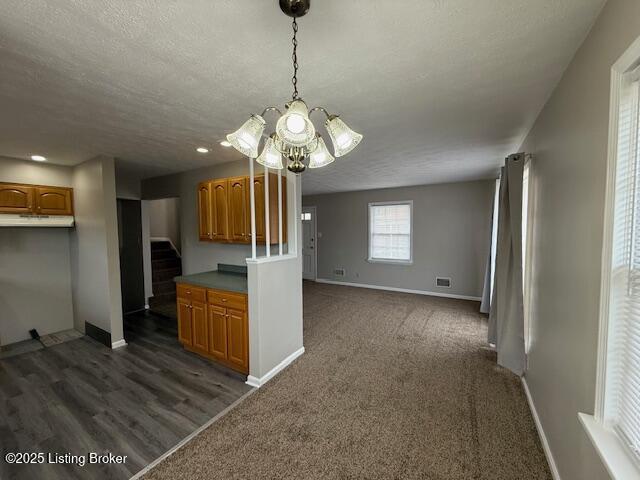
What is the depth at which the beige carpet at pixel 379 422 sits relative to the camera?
1566 mm

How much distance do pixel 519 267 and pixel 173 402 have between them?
337cm

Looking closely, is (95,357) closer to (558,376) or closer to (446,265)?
(558,376)

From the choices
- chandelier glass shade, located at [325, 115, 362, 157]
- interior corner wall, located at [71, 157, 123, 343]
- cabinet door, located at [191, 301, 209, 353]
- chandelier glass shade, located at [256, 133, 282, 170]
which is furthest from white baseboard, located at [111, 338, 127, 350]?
chandelier glass shade, located at [325, 115, 362, 157]

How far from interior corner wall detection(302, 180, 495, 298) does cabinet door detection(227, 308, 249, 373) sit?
13.7ft

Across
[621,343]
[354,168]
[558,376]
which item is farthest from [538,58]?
[354,168]

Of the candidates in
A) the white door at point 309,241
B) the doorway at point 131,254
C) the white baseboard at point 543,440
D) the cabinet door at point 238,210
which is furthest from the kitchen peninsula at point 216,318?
the white door at point 309,241

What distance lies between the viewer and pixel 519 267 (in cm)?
236

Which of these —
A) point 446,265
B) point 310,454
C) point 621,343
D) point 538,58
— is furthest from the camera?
point 446,265

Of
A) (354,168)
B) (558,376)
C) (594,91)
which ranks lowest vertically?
(558,376)

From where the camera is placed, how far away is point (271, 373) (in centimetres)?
252

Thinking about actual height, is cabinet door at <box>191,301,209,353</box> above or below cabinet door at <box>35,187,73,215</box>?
below

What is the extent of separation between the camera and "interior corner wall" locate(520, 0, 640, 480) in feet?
3.64

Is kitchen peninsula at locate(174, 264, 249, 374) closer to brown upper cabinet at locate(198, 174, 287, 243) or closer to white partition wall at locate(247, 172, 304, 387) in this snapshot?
white partition wall at locate(247, 172, 304, 387)

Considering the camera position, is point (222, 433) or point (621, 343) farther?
point (222, 433)
